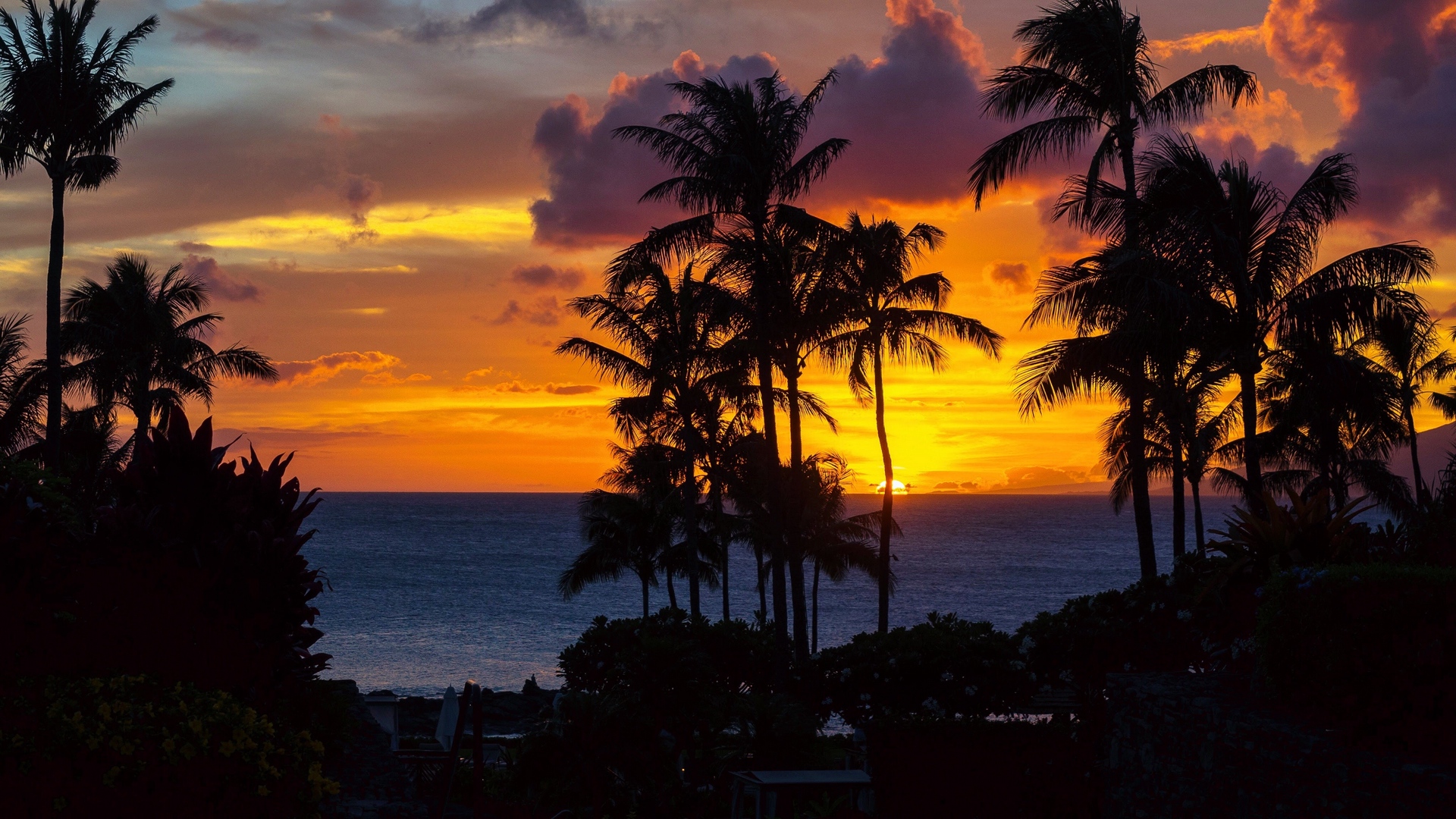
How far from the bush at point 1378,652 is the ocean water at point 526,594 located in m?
51.3

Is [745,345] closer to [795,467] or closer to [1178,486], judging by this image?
[795,467]

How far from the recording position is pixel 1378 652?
8750mm

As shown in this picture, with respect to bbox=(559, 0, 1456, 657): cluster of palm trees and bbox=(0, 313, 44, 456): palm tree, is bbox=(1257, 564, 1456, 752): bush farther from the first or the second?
bbox=(0, 313, 44, 456): palm tree

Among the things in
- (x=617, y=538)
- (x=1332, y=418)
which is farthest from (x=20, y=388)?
(x=1332, y=418)

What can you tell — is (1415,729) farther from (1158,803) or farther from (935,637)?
(935,637)

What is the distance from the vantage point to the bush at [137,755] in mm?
6012

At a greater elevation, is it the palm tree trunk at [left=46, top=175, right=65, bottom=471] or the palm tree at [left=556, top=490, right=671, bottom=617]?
the palm tree trunk at [left=46, top=175, right=65, bottom=471]

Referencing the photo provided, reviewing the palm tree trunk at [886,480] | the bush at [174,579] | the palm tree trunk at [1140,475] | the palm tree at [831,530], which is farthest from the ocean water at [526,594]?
the bush at [174,579]

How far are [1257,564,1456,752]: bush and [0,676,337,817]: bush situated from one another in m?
7.80

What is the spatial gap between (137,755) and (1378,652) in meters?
8.82

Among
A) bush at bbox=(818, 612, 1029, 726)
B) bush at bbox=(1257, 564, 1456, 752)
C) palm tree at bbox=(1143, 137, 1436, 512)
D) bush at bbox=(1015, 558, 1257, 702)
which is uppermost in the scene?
palm tree at bbox=(1143, 137, 1436, 512)

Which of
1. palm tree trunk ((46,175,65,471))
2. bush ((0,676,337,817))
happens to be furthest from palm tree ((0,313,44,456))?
bush ((0,676,337,817))

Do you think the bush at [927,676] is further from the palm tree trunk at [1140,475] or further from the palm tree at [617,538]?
the palm tree at [617,538]

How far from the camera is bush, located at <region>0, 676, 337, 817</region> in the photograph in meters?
6.01
